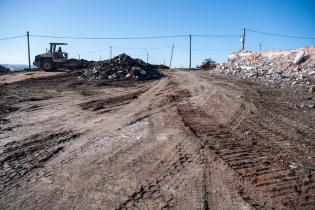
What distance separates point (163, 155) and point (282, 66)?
652 inches

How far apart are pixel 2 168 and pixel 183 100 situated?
6.30m

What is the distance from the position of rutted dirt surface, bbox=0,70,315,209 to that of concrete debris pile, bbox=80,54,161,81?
828 centimetres

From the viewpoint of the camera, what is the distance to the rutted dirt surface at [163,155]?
4348 mm

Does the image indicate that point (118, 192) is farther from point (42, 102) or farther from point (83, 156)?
point (42, 102)

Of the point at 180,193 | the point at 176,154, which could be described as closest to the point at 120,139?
the point at 176,154

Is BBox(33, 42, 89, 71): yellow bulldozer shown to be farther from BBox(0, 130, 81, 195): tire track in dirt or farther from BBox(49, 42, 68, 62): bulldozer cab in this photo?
BBox(0, 130, 81, 195): tire track in dirt

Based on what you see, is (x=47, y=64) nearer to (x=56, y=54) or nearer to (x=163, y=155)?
(x=56, y=54)

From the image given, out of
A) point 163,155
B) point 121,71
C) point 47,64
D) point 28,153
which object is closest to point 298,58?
point 121,71

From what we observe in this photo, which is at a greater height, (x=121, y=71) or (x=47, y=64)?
(x=47, y=64)

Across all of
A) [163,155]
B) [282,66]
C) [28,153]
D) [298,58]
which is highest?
[298,58]

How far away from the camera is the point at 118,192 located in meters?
4.50

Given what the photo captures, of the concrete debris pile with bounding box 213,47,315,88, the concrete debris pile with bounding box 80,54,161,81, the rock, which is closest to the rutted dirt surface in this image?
the concrete debris pile with bounding box 213,47,315,88

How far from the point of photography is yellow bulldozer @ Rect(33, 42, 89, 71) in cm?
2641

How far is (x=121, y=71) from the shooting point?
19172mm
